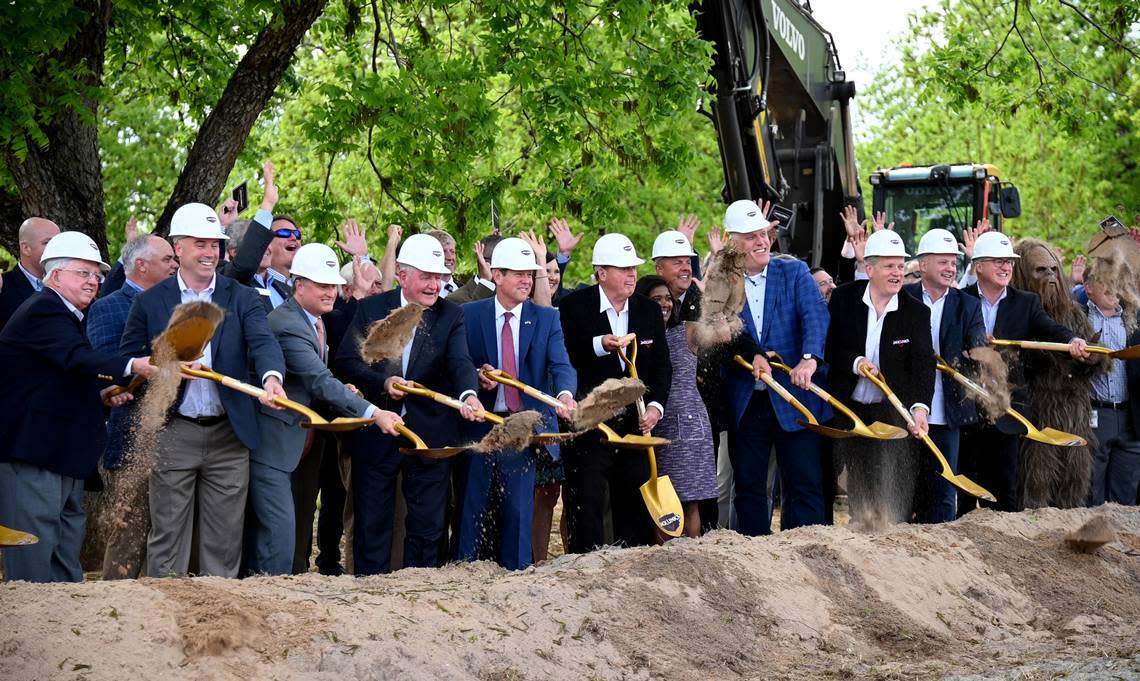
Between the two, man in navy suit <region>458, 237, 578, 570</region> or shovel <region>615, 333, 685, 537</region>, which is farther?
shovel <region>615, 333, 685, 537</region>

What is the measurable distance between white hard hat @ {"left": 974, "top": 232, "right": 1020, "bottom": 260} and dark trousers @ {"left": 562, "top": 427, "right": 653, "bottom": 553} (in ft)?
10.3

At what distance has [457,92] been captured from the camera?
11992mm

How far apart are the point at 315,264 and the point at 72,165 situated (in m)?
3.97

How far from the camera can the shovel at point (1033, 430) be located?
1005 cm

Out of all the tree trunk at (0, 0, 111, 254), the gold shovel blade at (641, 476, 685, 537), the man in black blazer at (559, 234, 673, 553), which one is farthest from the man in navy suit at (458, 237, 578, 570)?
the tree trunk at (0, 0, 111, 254)

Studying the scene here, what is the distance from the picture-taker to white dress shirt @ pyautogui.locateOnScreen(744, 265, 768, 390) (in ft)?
32.5

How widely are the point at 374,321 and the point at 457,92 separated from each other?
3.60 metres

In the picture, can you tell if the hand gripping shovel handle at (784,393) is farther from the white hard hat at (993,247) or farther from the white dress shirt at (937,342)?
the white hard hat at (993,247)

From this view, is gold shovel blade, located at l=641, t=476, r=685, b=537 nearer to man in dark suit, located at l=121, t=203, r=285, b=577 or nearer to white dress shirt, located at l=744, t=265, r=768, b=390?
white dress shirt, located at l=744, t=265, r=768, b=390

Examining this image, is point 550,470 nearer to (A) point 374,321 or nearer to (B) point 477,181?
(A) point 374,321

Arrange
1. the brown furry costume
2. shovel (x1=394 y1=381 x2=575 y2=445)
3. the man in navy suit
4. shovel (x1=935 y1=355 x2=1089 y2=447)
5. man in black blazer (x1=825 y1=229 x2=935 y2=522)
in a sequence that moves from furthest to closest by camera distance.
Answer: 1. the brown furry costume
2. shovel (x1=935 y1=355 x2=1089 y2=447)
3. man in black blazer (x1=825 y1=229 x2=935 y2=522)
4. the man in navy suit
5. shovel (x1=394 y1=381 x2=575 y2=445)

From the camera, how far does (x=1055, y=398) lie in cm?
1087

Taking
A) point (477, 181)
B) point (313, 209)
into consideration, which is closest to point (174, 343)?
point (313, 209)

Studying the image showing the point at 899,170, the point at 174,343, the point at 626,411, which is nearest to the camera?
the point at 174,343
